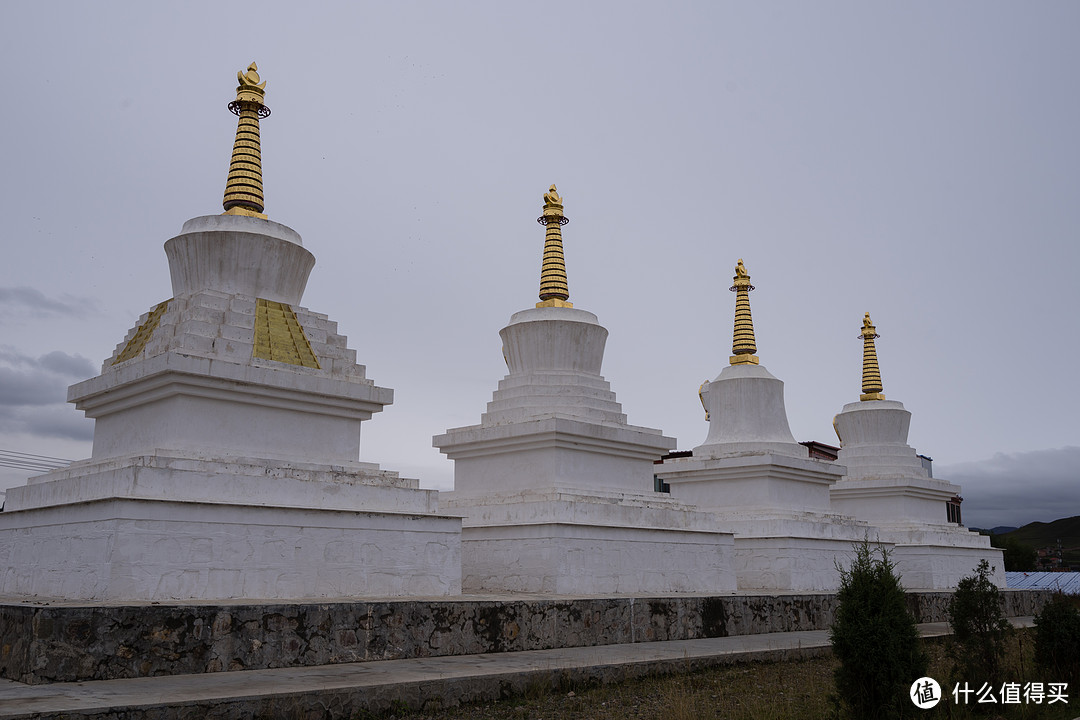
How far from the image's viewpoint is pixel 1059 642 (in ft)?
27.5

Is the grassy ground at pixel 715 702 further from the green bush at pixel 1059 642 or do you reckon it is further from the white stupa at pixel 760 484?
the white stupa at pixel 760 484

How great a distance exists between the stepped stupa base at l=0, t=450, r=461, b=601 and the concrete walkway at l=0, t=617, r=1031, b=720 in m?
1.46

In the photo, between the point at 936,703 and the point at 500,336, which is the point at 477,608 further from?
the point at 500,336

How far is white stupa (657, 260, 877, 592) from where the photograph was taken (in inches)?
616

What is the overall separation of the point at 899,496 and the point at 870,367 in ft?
11.1

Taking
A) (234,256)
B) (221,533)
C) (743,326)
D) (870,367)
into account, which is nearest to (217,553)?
(221,533)

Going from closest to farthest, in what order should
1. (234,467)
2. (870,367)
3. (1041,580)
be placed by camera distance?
(234,467) → (870,367) → (1041,580)

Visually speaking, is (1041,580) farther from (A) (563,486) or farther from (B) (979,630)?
(B) (979,630)

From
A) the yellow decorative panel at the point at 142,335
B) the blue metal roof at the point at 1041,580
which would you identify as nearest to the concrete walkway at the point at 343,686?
the yellow decorative panel at the point at 142,335

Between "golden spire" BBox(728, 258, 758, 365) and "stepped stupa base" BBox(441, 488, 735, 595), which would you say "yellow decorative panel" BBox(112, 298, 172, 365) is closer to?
"stepped stupa base" BBox(441, 488, 735, 595)

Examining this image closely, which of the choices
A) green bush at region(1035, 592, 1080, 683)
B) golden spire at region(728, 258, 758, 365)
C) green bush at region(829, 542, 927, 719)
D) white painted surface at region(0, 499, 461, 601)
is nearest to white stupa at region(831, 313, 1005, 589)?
golden spire at region(728, 258, 758, 365)

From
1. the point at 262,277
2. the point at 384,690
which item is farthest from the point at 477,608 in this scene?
the point at 262,277

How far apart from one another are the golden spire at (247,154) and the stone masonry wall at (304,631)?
17.6ft

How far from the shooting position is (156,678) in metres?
6.80
